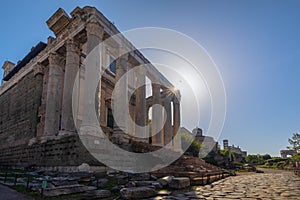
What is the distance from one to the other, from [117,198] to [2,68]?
3867 cm

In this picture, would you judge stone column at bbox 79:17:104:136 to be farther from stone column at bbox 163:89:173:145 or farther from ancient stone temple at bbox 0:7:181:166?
stone column at bbox 163:89:173:145

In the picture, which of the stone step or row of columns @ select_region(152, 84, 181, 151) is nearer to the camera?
the stone step

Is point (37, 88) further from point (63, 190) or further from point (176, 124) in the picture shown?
point (63, 190)

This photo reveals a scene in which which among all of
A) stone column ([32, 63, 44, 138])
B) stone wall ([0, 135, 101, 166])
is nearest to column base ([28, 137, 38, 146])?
stone wall ([0, 135, 101, 166])

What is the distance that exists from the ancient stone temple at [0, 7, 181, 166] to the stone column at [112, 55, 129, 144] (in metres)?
0.07

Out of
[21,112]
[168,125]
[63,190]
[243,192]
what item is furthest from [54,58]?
[243,192]

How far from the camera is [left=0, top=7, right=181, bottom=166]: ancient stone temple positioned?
14617 millimetres

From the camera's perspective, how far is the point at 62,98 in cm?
1734

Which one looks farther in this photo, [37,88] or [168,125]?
[168,125]

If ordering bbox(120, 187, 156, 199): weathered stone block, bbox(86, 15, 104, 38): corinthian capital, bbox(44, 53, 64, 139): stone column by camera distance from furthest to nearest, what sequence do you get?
bbox(44, 53, 64, 139): stone column < bbox(86, 15, 104, 38): corinthian capital < bbox(120, 187, 156, 199): weathered stone block

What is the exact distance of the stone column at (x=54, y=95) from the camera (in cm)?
1620

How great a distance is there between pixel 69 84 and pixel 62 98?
→ 2.18 metres

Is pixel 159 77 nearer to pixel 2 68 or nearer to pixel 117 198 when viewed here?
pixel 117 198

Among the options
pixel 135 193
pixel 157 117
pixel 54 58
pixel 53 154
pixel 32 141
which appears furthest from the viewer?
pixel 157 117
